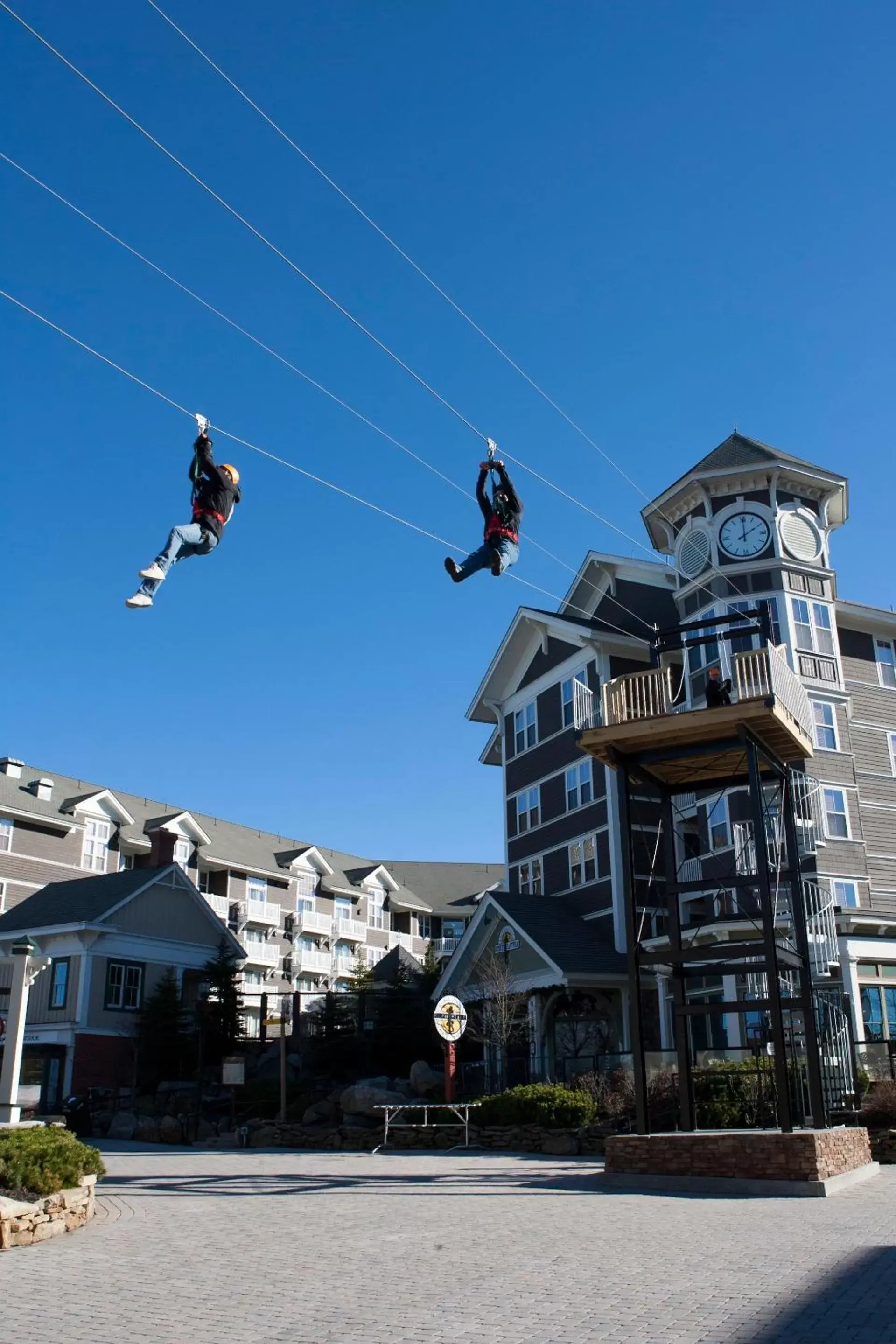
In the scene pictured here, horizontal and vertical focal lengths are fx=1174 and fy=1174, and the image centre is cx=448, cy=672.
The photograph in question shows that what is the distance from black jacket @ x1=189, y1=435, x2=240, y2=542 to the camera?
13.0 meters

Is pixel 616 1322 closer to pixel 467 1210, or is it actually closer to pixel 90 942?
pixel 467 1210

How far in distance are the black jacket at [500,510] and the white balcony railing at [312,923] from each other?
44.1m

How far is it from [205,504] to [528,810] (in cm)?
2867

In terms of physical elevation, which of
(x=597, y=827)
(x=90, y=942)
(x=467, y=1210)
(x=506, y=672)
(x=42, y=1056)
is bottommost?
(x=467, y=1210)

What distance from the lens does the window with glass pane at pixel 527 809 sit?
39.9m

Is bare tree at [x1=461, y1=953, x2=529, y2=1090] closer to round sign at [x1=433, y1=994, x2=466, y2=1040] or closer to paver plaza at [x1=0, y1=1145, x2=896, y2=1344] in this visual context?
round sign at [x1=433, y1=994, x2=466, y2=1040]

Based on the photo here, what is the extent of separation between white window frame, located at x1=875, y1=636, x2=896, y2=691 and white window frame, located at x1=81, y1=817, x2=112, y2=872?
31396 millimetres

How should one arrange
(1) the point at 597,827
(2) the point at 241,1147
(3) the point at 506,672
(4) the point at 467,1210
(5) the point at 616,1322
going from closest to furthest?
(5) the point at 616,1322
(4) the point at 467,1210
(2) the point at 241,1147
(1) the point at 597,827
(3) the point at 506,672

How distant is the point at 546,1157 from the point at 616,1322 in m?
14.9

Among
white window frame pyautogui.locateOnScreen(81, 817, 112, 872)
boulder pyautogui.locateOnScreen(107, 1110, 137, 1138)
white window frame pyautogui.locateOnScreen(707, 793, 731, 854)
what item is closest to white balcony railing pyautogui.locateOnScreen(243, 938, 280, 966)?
white window frame pyautogui.locateOnScreen(81, 817, 112, 872)

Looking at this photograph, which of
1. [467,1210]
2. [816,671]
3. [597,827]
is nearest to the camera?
[467,1210]

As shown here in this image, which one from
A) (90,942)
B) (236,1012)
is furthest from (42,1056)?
(236,1012)

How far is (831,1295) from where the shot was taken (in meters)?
8.30

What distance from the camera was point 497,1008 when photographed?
32.6 meters
